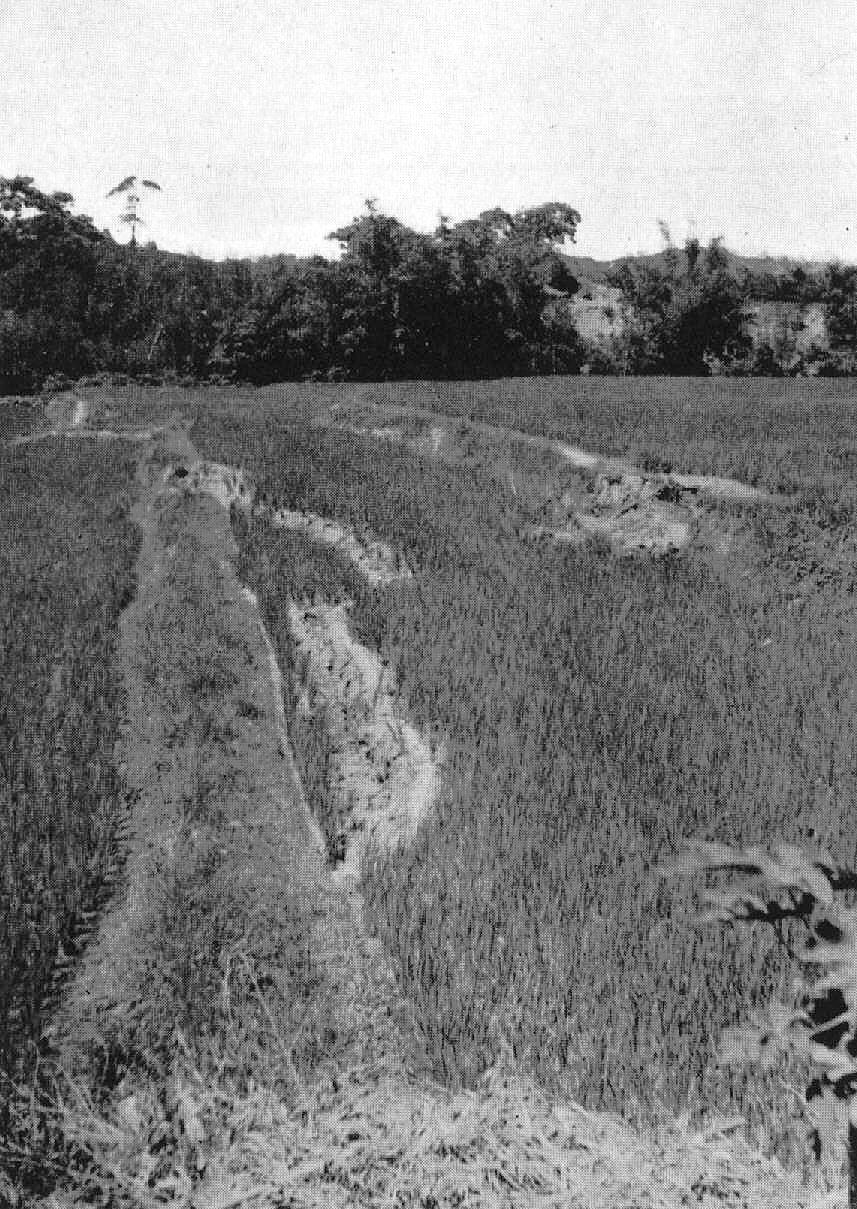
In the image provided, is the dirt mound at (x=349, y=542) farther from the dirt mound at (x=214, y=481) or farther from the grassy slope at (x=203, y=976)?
the grassy slope at (x=203, y=976)

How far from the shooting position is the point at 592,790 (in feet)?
13.0

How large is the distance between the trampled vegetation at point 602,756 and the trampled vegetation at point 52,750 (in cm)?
138

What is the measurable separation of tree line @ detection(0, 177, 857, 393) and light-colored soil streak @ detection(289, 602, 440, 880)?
27.0 metres

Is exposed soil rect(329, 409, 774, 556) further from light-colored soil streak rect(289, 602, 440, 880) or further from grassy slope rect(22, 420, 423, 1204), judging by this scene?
grassy slope rect(22, 420, 423, 1204)

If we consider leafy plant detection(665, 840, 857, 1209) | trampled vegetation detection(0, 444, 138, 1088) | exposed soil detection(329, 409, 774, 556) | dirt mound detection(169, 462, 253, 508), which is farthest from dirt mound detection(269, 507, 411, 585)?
leafy plant detection(665, 840, 857, 1209)

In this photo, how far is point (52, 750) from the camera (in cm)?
489

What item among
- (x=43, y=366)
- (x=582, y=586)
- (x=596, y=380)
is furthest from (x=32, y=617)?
(x=43, y=366)

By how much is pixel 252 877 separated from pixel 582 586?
13.7 ft

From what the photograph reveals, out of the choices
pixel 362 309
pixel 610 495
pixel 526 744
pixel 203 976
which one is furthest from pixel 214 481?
pixel 362 309

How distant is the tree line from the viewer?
32.0 meters

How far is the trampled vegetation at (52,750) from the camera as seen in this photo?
10.8ft

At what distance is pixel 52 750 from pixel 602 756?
336 centimetres

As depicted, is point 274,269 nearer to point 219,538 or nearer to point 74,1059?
point 219,538

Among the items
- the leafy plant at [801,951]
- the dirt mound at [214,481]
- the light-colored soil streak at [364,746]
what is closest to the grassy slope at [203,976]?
the light-colored soil streak at [364,746]
